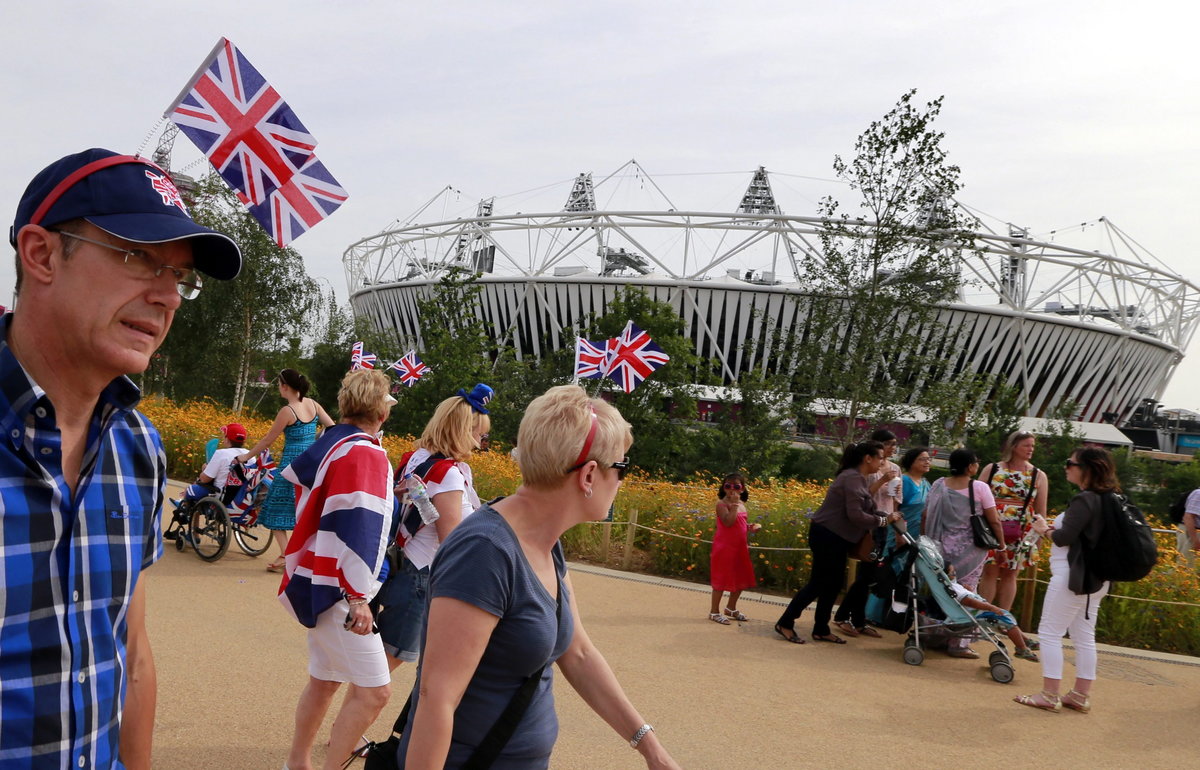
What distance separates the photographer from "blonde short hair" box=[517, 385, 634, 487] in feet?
7.18

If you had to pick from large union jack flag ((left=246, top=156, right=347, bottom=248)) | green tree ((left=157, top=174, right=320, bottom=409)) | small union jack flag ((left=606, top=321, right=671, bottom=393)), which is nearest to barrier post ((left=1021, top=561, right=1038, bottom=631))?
large union jack flag ((left=246, top=156, right=347, bottom=248))

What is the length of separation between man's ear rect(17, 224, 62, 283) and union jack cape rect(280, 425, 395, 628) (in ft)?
6.40

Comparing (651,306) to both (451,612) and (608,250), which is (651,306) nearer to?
(608,250)

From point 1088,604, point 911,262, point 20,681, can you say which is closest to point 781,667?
point 1088,604

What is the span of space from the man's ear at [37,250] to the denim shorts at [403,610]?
280 centimetres

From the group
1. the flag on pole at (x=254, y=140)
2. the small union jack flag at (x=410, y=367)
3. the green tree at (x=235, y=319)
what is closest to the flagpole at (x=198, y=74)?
the flag on pole at (x=254, y=140)

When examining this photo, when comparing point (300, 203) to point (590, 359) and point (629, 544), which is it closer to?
point (629, 544)

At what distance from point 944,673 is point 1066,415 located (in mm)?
37370

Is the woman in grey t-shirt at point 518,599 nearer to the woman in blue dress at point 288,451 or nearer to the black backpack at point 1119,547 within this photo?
the black backpack at point 1119,547

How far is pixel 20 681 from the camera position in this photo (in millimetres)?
1390

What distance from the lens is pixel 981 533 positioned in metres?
7.20

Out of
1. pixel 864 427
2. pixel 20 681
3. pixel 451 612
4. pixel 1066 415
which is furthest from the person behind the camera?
pixel 1066 415

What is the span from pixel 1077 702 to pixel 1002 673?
2.00 feet

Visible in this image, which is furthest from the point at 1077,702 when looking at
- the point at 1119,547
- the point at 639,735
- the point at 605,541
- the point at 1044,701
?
the point at 605,541
